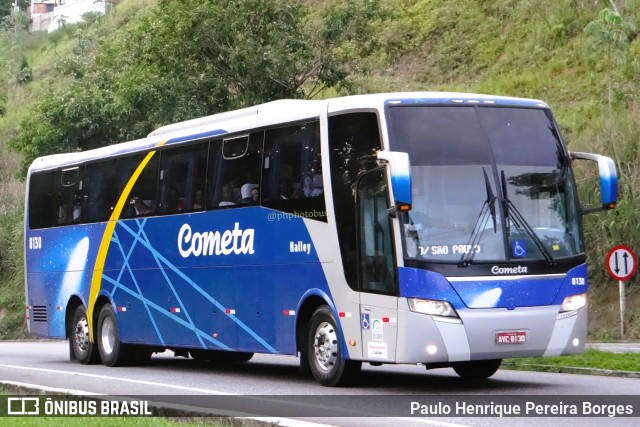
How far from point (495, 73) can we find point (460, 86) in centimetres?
132

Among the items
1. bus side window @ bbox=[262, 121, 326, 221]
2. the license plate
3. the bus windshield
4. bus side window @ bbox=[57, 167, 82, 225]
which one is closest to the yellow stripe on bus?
bus side window @ bbox=[57, 167, 82, 225]

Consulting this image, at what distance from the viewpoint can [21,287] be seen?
51.0 meters

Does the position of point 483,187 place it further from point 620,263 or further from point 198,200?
point 620,263

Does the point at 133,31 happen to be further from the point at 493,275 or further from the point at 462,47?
the point at 493,275

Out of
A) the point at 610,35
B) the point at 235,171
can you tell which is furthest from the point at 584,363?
the point at 610,35

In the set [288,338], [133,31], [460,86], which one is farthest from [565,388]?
[460,86]

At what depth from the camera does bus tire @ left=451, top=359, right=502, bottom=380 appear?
17.0 m

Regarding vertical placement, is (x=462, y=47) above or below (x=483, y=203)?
above

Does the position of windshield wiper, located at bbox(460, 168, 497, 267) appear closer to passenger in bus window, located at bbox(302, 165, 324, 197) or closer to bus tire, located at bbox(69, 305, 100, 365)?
passenger in bus window, located at bbox(302, 165, 324, 197)

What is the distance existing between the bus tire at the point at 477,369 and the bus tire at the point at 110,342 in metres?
7.45

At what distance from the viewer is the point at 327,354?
16203 millimetres

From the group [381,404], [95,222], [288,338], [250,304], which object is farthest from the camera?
[95,222]

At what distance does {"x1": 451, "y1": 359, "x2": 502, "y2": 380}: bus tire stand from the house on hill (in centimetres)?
9365

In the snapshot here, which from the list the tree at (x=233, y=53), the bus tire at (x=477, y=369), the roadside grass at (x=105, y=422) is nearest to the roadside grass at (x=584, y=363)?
the bus tire at (x=477, y=369)
